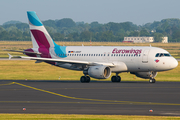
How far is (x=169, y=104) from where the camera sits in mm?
26000

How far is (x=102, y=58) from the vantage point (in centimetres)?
4838

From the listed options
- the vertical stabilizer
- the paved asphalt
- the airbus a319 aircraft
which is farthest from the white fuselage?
the paved asphalt

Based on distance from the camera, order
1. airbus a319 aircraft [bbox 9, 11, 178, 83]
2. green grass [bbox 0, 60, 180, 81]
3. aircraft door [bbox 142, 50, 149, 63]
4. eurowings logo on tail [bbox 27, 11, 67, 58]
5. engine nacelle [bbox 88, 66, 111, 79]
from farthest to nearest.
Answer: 1. green grass [bbox 0, 60, 180, 81]
2. eurowings logo on tail [bbox 27, 11, 67, 58]
3. aircraft door [bbox 142, 50, 149, 63]
4. airbus a319 aircraft [bbox 9, 11, 178, 83]
5. engine nacelle [bbox 88, 66, 111, 79]

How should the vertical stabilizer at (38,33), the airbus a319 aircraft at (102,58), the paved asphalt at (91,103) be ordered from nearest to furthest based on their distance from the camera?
the paved asphalt at (91,103) < the airbus a319 aircraft at (102,58) < the vertical stabilizer at (38,33)

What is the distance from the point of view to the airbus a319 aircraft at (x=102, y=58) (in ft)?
147

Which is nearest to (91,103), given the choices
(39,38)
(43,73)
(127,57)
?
(127,57)

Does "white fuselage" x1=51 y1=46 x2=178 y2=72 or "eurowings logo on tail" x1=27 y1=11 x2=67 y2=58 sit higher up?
"eurowings logo on tail" x1=27 y1=11 x2=67 y2=58

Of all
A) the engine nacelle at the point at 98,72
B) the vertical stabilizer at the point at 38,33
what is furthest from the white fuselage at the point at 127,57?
the vertical stabilizer at the point at 38,33

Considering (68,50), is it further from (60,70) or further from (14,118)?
(14,118)

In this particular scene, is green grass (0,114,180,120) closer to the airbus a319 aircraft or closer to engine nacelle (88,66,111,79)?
the airbus a319 aircraft

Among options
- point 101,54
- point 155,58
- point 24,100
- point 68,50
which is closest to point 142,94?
point 24,100

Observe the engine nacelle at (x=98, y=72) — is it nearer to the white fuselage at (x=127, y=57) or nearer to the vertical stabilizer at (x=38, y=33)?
the white fuselage at (x=127, y=57)

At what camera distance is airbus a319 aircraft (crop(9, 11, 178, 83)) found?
44.9m

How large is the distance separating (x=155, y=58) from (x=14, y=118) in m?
27.1
